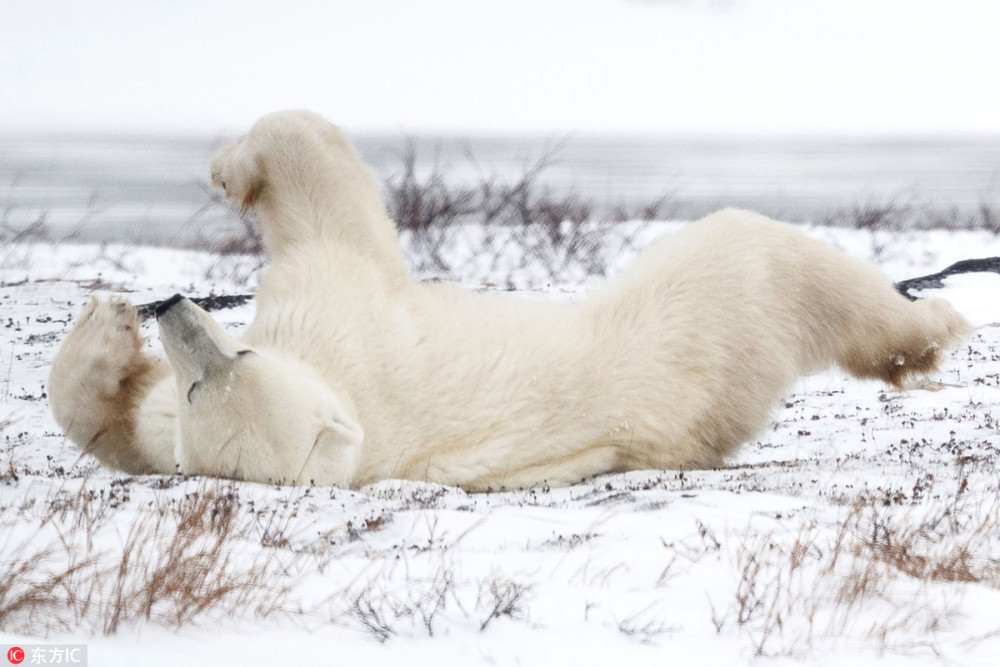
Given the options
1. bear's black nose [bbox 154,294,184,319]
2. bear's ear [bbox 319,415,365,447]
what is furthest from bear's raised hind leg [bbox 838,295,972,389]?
bear's black nose [bbox 154,294,184,319]

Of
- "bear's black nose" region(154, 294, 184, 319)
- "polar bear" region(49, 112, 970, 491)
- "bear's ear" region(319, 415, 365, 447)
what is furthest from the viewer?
"polar bear" region(49, 112, 970, 491)

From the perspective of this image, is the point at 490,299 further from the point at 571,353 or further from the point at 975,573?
the point at 975,573

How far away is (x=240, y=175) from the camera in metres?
3.92

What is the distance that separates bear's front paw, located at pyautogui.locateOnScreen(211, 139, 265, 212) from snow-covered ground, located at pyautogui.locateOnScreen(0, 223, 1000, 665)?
111 cm

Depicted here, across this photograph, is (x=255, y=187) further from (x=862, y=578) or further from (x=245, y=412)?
(x=862, y=578)

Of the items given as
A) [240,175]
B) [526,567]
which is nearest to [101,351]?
[240,175]

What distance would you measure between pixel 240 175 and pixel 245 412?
1.29 metres

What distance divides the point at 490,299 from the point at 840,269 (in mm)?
1264

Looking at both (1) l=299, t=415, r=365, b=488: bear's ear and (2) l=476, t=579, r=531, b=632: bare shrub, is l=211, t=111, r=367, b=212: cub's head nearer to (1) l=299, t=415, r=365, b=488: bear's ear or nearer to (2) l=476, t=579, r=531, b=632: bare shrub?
(1) l=299, t=415, r=365, b=488: bear's ear

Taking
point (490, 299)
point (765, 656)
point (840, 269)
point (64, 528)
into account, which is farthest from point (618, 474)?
point (64, 528)

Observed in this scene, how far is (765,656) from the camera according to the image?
2.10 meters

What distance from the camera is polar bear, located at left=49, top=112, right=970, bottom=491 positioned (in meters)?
3.29

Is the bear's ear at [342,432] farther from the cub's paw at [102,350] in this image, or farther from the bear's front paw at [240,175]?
the bear's front paw at [240,175]

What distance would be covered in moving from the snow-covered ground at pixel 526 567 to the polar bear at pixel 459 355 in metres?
0.15
